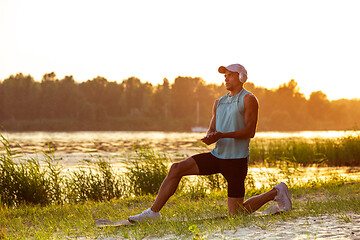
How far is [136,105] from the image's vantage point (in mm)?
96875

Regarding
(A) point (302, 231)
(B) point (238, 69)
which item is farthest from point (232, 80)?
(A) point (302, 231)

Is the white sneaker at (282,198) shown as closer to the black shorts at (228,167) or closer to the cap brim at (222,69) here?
the black shorts at (228,167)

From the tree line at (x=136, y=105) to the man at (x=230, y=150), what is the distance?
75.6 meters

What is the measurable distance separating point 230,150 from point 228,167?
23cm

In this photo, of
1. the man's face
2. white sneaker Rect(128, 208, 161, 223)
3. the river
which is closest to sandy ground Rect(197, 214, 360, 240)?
white sneaker Rect(128, 208, 161, 223)

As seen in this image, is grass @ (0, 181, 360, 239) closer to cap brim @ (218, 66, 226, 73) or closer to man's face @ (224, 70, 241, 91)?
man's face @ (224, 70, 241, 91)

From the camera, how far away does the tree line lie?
84000mm

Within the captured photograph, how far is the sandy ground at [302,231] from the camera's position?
484 centimetres

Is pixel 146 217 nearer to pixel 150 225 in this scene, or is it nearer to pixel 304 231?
pixel 150 225

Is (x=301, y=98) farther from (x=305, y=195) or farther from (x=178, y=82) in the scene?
(x=305, y=195)

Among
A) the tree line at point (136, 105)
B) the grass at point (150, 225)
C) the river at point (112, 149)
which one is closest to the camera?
the grass at point (150, 225)

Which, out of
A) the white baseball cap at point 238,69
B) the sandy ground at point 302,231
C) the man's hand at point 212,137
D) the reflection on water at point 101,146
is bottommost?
the reflection on water at point 101,146

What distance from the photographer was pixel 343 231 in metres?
5.03

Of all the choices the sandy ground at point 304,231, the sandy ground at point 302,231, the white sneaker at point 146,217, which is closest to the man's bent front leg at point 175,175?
the white sneaker at point 146,217
